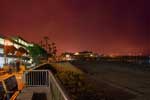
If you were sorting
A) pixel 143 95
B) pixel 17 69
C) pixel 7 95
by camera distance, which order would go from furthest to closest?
pixel 17 69 → pixel 7 95 → pixel 143 95

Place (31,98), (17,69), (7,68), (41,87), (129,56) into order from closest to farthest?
(31,98), (41,87), (17,69), (7,68), (129,56)

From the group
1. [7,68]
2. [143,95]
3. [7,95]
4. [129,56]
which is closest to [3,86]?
[7,95]

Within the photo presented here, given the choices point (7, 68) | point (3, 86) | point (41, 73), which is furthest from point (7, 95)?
point (7, 68)

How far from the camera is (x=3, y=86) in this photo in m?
15.9

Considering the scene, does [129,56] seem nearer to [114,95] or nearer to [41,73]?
[41,73]

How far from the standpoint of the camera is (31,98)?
47.4 ft

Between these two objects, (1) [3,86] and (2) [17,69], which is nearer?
(1) [3,86]

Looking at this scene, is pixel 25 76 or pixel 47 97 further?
pixel 25 76

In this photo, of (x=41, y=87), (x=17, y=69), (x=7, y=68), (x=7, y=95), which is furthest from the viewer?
(x=7, y=68)

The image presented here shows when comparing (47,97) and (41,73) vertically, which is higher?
(41,73)

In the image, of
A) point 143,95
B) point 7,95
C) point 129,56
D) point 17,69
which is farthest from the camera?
point 129,56

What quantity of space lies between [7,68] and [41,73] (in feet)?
77.2

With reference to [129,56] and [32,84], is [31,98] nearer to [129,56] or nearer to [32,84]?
[32,84]

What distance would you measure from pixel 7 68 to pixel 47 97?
1000 inches
